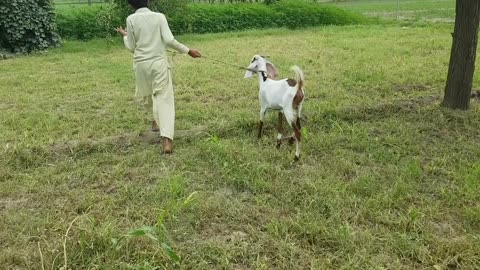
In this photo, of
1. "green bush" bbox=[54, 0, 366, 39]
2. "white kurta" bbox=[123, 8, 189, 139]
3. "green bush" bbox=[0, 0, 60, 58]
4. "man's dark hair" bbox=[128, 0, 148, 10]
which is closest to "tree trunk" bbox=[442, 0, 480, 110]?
"white kurta" bbox=[123, 8, 189, 139]

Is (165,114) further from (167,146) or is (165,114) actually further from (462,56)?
(462,56)

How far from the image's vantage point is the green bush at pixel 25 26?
1091cm

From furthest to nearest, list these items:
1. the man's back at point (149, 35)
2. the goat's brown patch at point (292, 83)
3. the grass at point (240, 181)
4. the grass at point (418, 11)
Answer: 1. the grass at point (418, 11)
2. the man's back at point (149, 35)
3. the goat's brown patch at point (292, 83)
4. the grass at point (240, 181)

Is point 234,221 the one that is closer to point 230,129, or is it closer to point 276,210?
point 276,210

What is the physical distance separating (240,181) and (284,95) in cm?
96

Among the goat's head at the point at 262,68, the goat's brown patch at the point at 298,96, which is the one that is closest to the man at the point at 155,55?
the goat's head at the point at 262,68

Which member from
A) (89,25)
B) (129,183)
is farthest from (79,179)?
(89,25)

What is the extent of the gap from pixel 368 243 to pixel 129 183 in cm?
207

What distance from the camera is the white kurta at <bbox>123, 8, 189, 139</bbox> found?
4766 millimetres

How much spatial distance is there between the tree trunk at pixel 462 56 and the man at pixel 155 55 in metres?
3.18

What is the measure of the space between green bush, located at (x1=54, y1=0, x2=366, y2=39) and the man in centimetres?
852

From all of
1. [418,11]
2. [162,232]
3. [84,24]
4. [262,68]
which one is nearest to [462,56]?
[262,68]

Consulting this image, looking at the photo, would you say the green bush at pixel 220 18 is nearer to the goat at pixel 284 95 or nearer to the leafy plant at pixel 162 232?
the goat at pixel 284 95

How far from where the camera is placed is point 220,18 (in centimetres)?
1534
